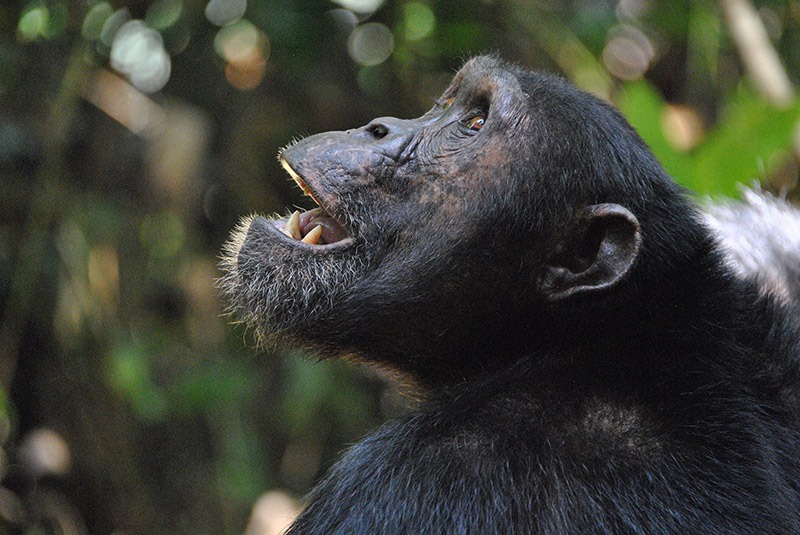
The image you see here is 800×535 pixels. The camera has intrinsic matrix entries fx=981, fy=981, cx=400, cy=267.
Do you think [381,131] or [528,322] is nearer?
[528,322]

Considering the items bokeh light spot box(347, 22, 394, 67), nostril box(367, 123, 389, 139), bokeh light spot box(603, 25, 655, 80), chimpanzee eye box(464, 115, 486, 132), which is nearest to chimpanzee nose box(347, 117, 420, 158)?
nostril box(367, 123, 389, 139)

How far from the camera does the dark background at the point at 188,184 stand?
17.8 ft

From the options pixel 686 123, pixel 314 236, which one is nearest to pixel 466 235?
pixel 314 236

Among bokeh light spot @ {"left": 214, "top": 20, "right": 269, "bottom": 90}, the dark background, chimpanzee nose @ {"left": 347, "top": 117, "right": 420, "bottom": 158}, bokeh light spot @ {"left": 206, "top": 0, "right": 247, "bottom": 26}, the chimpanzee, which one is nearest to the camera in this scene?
the chimpanzee

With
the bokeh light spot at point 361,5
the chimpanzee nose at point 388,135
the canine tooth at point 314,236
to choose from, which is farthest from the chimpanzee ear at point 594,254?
the bokeh light spot at point 361,5

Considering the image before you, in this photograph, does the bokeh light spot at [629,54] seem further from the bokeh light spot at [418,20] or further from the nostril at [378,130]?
the nostril at [378,130]

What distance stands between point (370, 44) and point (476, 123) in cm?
302

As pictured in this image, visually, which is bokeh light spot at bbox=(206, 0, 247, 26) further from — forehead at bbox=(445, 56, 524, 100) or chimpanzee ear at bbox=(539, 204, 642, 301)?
chimpanzee ear at bbox=(539, 204, 642, 301)

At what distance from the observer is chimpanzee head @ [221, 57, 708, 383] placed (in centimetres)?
310

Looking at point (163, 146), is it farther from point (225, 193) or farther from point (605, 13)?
point (605, 13)

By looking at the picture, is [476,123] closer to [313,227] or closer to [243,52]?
[313,227]

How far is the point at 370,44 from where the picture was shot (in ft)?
20.5

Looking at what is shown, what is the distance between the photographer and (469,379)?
3.26m

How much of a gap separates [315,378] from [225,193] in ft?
4.97
